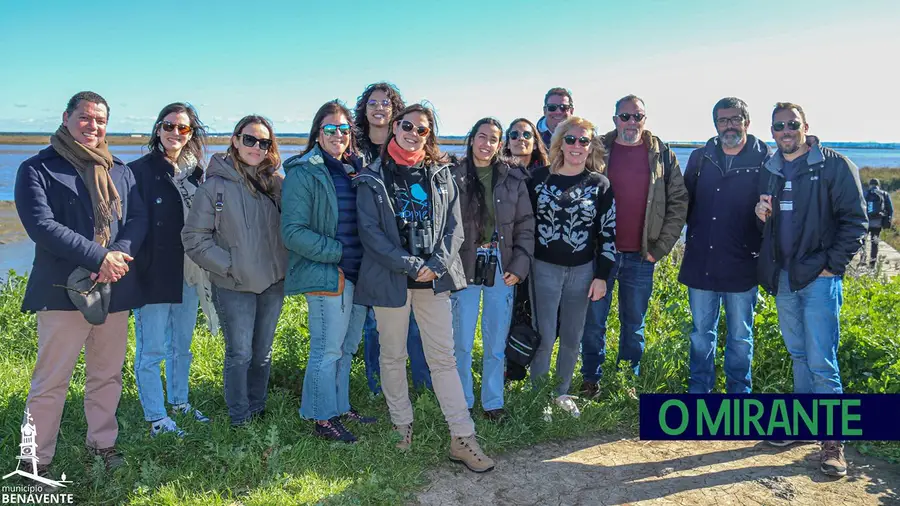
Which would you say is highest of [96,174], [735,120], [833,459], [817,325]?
[735,120]

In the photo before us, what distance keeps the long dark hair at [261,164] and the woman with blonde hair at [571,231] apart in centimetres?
189

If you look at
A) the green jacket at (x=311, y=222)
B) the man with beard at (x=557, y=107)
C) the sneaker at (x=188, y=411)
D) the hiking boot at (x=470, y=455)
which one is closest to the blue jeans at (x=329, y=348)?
the green jacket at (x=311, y=222)

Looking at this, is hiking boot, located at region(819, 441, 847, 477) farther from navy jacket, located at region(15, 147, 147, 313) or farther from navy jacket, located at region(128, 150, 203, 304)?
navy jacket, located at region(15, 147, 147, 313)

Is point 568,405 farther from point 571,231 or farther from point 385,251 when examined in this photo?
point 385,251

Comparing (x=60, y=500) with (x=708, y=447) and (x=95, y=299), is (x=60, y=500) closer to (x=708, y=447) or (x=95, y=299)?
(x=95, y=299)

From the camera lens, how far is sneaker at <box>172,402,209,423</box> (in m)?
4.61

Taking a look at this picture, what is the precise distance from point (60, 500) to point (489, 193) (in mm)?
3330

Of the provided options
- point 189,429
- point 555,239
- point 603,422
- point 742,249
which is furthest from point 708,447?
point 189,429

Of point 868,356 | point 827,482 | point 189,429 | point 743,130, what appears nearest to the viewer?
point 827,482

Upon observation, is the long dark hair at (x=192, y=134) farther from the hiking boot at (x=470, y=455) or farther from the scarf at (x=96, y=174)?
the hiking boot at (x=470, y=455)

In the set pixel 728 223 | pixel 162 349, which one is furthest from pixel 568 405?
pixel 162 349

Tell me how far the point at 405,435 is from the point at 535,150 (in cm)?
238

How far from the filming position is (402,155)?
13.6 ft

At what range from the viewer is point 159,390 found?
14.7ft
